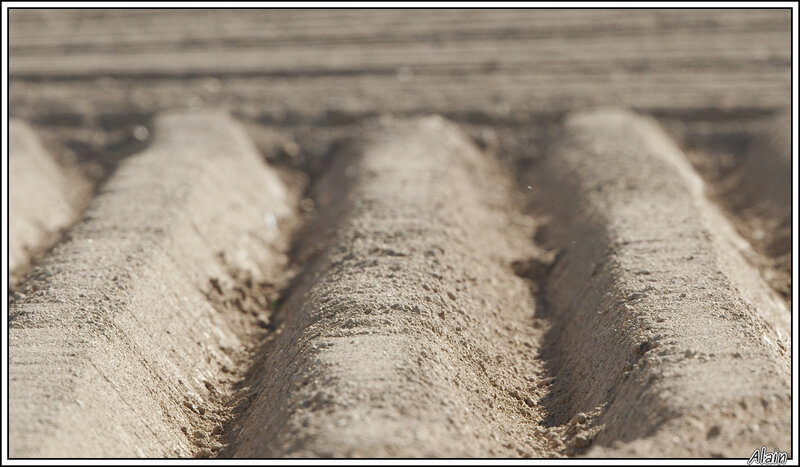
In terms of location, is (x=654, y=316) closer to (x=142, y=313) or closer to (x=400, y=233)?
(x=400, y=233)

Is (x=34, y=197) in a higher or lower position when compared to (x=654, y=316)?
lower

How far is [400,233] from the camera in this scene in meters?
7.09

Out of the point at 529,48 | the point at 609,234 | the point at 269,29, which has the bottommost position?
the point at 609,234

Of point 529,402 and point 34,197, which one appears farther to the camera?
point 34,197

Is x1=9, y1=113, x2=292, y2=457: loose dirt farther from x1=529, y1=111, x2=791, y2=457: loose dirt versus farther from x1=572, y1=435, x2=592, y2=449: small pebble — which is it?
x1=529, y1=111, x2=791, y2=457: loose dirt

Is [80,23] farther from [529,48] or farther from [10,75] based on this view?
[529,48]

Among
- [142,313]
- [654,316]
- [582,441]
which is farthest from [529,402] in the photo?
[142,313]

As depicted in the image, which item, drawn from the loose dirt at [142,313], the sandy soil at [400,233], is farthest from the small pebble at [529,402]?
the loose dirt at [142,313]

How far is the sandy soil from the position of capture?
5.14 metres

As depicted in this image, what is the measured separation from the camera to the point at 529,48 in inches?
460

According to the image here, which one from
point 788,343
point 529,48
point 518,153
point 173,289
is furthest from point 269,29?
point 788,343

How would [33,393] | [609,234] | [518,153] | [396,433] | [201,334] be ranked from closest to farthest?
[396,433]
[33,393]
[201,334]
[609,234]
[518,153]

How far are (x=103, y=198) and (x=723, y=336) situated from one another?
5.52 meters

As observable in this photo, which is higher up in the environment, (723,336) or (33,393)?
(723,336)
